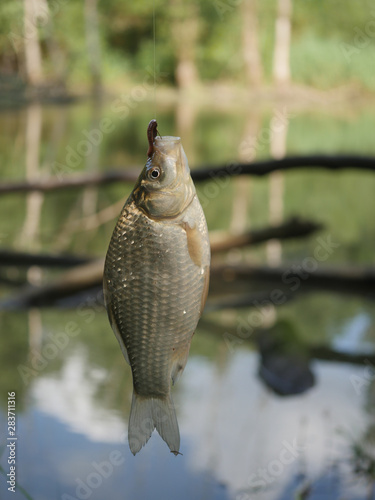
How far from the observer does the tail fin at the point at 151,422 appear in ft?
2.30

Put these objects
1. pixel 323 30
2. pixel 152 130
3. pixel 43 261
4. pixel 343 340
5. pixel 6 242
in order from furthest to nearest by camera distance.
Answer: pixel 323 30
pixel 6 242
pixel 43 261
pixel 343 340
pixel 152 130

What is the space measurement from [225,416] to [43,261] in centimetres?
183

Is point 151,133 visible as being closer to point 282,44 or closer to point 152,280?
point 152,280

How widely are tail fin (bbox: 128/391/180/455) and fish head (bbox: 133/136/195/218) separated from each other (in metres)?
0.18

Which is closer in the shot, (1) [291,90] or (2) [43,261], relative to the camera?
(2) [43,261]

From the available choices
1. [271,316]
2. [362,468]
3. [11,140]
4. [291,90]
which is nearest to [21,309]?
[271,316]

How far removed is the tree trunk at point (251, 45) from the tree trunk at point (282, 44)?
416 millimetres

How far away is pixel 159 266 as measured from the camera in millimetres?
734

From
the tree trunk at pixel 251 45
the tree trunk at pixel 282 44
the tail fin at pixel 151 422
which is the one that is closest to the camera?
the tail fin at pixel 151 422

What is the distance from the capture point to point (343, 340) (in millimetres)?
3379

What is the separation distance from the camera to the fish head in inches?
28.9

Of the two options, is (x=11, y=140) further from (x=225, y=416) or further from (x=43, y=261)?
(x=225, y=416)

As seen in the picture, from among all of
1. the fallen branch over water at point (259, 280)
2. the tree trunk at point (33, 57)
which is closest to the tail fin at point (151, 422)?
the fallen branch over water at point (259, 280)

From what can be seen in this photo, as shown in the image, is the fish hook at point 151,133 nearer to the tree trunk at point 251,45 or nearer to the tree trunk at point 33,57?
the tree trunk at point 33,57
